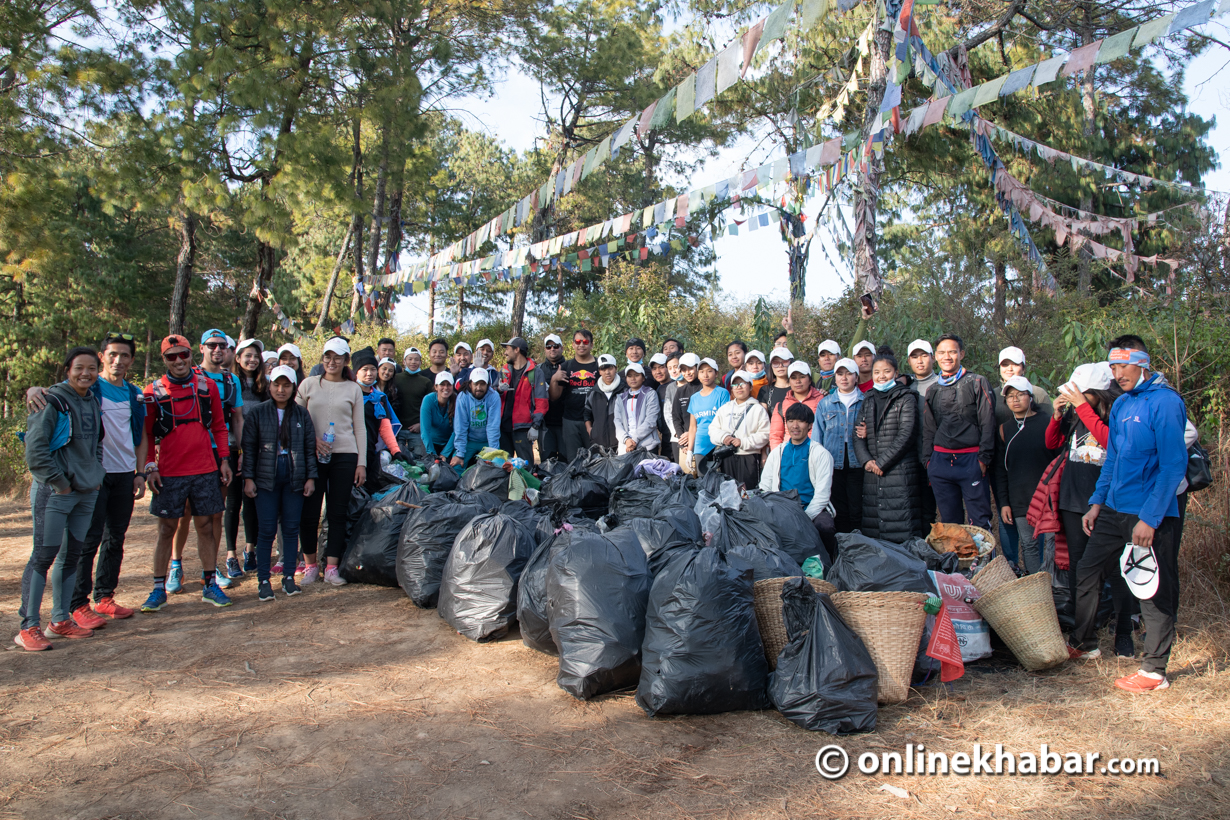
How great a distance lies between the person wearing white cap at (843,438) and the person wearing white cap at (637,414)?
1593 mm

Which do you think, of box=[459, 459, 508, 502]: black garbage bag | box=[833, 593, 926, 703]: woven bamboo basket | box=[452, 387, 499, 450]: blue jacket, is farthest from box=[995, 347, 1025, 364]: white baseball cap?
box=[452, 387, 499, 450]: blue jacket

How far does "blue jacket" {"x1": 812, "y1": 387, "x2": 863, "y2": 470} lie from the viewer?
16.0 ft

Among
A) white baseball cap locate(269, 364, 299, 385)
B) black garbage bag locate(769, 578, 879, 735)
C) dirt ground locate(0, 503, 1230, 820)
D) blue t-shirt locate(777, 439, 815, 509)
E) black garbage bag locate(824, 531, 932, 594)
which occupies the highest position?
white baseball cap locate(269, 364, 299, 385)

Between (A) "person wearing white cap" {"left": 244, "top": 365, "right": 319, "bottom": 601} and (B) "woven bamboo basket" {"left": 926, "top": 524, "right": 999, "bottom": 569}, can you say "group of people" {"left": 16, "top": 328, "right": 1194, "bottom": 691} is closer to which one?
(A) "person wearing white cap" {"left": 244, "top": 365, "right": 319, "bottom": 601}

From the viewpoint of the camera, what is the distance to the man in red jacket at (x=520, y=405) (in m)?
6.75

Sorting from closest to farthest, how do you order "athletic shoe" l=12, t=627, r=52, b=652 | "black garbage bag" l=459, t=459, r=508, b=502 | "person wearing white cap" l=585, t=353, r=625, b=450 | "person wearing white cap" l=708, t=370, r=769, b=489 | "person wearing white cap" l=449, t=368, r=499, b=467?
"athletic shoe" l=12, t=627, r=52, b=652, "person wearing white cap" l=708, t=370, r=769, b=489, "black garbage bag" l=459, t=459, r=508, b=502, "person wearing white cap" l=449, t=368, r=499, b=467, "person wearing white cap" l=585, t=353, r=625, b=450

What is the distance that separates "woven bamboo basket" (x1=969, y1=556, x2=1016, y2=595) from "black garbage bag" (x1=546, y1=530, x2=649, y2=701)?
162 cm

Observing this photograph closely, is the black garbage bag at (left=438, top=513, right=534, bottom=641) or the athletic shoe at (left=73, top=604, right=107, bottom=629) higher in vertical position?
the black garbage bag at (left=438, top=513, right=534, bottom=641)

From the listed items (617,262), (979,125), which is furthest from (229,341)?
(617,262)

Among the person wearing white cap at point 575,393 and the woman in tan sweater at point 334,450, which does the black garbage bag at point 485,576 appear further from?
the person wearing white cap at point 575,393

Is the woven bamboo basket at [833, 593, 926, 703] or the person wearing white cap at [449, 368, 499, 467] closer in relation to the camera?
the woven bamboo basket at [833, 593, 926, 703]

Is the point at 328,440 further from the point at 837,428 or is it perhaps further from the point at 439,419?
the point at 837,428

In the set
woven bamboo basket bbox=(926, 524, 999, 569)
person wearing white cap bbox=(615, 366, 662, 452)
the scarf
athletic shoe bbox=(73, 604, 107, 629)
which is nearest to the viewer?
woven bamboo basket bbox=(926, 524, 999, 569)

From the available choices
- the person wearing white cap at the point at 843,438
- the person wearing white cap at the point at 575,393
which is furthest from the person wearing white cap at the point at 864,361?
the person wearing white cap at the point at 575,393
